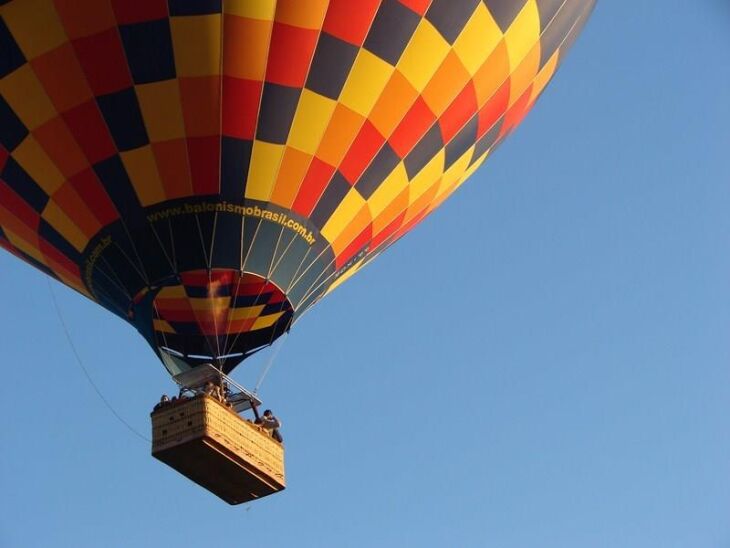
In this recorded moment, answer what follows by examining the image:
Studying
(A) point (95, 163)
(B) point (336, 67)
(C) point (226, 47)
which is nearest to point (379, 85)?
(B) point (336, 67)

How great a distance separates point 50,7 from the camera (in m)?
12.0

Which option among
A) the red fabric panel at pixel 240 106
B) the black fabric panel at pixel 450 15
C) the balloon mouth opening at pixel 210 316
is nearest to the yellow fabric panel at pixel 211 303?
the balloon mouth opening at pixel 210 316

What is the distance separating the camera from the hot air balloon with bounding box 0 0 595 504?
12117mm

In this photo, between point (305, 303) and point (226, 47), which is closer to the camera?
point (226, 47)

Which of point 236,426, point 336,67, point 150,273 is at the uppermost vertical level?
point 336,67

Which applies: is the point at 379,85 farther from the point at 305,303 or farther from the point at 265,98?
the point at 305,303

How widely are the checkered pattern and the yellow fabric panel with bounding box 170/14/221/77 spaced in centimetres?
1

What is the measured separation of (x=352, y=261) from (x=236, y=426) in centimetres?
222

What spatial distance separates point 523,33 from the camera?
13.8 m

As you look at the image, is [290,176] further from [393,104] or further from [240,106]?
[393,104]

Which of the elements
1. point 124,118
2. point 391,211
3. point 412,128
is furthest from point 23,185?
point 412,128

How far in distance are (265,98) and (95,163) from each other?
4.80ft

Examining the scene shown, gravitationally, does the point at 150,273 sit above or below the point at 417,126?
below

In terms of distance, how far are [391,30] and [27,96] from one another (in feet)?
9.72
